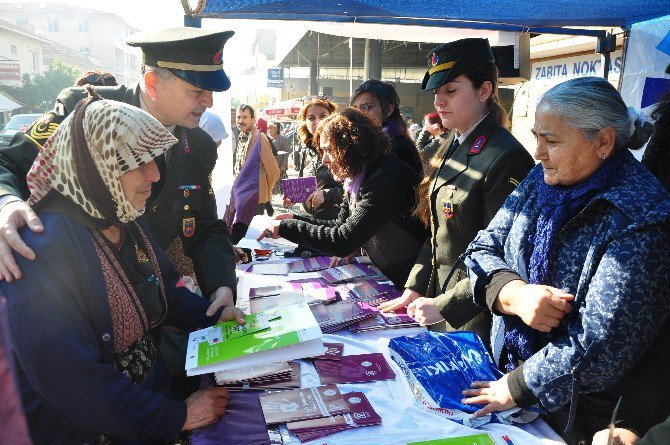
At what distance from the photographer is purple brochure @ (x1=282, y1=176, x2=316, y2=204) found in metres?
4.06

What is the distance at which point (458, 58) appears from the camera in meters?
2.29

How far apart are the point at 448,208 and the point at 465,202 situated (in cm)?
10

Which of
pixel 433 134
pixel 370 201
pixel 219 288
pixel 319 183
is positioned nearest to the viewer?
pixel 219 288

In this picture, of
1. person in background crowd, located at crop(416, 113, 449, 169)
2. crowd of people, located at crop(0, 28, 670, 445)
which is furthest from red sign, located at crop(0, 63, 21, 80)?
crowd of people, located at crop(0, 28, 670, 445)

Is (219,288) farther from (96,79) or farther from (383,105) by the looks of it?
(96,79)

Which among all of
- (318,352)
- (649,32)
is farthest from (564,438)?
(649,32)

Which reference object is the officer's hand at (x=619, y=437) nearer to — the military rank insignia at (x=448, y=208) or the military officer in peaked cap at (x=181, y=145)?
the military rank insignia at (x=448, y=208)

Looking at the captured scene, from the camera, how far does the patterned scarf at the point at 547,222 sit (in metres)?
1.39

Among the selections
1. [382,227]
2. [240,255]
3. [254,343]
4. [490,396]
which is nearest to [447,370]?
[490,396]

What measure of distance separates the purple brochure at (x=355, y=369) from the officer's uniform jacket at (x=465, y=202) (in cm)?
36

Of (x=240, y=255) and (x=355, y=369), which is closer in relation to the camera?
(x=355, y=369)

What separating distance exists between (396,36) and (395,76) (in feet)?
90.3

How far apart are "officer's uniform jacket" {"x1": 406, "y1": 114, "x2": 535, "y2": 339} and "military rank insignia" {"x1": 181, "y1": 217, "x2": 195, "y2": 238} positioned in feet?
3.49

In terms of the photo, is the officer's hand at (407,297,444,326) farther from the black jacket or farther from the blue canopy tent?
the blue canopy tent
